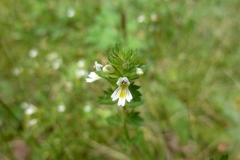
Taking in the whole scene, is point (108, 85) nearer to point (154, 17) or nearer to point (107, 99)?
point (154, 17)

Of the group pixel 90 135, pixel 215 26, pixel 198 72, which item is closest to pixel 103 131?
pixel 90 135

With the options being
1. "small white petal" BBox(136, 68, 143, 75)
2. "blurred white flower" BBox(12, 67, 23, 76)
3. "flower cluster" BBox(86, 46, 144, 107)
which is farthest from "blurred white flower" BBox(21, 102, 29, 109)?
"small white petal" BBox(136, 68, 143, 75)

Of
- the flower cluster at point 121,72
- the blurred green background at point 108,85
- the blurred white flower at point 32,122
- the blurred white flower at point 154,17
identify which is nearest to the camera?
the flower cluster at point 121,72

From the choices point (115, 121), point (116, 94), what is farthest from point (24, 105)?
point (116, 94)

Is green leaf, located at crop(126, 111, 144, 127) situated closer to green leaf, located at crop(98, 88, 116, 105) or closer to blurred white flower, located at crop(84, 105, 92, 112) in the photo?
green leaf, located at crop(98, 88, 116, 105)

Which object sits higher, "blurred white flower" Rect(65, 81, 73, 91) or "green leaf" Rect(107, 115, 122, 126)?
"blurred white flower" Rect(65, 81, 73, 91)

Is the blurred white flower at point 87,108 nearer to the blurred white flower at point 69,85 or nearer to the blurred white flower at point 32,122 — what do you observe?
the blurred white flower at point 69,85

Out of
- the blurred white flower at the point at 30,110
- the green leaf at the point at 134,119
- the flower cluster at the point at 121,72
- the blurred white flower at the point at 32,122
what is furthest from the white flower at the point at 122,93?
the blurred white flower at the point at 30,110

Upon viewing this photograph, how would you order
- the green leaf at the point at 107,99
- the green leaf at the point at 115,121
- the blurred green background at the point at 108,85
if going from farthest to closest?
1. the blurred green background at the point at 108,85
2. the green leaf at the point at 115,121
3. the green leaf at the point at 107,99
